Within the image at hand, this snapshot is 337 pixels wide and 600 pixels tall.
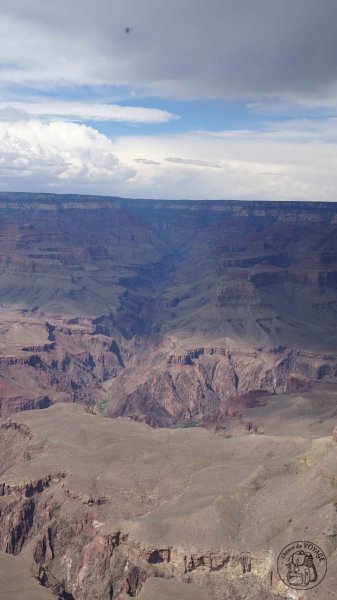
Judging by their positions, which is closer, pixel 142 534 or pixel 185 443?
pixel 142 534

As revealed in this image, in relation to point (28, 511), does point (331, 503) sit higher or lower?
higher

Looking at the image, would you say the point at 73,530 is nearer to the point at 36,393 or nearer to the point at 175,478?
the point at 175,478

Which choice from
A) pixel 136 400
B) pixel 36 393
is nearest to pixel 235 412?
pixel 136 400

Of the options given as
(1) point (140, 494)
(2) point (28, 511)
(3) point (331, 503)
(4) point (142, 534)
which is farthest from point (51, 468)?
(3) point (331, 503)

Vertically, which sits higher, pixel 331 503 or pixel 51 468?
pixel 331 503

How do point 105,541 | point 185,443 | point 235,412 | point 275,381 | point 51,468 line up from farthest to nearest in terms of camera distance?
1. point 275,381
2. point 235,412
3. point 185,443
4. point 51,468
5. point 105,541

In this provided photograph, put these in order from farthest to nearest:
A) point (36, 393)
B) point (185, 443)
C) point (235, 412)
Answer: point (36, 393), point (235, 412), point (185, 443)

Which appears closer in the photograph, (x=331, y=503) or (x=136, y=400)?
(x=331, y=503)

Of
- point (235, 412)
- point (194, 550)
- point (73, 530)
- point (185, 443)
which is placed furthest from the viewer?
point (235, 412)

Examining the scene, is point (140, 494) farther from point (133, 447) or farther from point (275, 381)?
point (275, 381)

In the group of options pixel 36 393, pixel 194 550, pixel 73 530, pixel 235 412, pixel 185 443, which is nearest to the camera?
pixel 194 550
